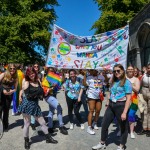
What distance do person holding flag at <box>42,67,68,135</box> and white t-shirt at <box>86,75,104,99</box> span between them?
0.80 meters

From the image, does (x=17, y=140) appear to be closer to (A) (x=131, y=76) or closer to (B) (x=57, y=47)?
(B) (x=57, y=47)

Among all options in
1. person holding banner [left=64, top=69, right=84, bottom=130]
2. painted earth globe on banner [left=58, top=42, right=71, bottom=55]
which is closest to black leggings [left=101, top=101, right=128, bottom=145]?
person holding banner [left=64, top=69, right=84, bottom=130]

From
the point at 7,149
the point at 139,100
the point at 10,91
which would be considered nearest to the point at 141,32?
the point at 139,100

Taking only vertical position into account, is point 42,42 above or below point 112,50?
above

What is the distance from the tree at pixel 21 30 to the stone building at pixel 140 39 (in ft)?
33.1

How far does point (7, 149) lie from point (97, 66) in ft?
9.87

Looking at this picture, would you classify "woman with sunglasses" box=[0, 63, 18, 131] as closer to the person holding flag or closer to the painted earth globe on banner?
the person holding flag

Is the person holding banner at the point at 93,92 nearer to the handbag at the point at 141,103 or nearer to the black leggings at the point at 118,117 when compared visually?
the handbag at the point at 141,103

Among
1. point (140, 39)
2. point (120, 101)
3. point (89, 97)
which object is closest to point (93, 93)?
point (89, 97)

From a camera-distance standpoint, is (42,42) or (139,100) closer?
(139,100)

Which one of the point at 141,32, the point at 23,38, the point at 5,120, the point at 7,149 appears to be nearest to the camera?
the point at 7,149

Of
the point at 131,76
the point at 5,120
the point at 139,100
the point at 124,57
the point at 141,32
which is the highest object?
the point at 141,32

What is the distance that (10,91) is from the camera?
24.3 ft

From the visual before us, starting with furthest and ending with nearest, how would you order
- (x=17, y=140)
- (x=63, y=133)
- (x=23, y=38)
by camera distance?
(x=23, y=38) < (x=63, y=133) < (x=17, y=140)
